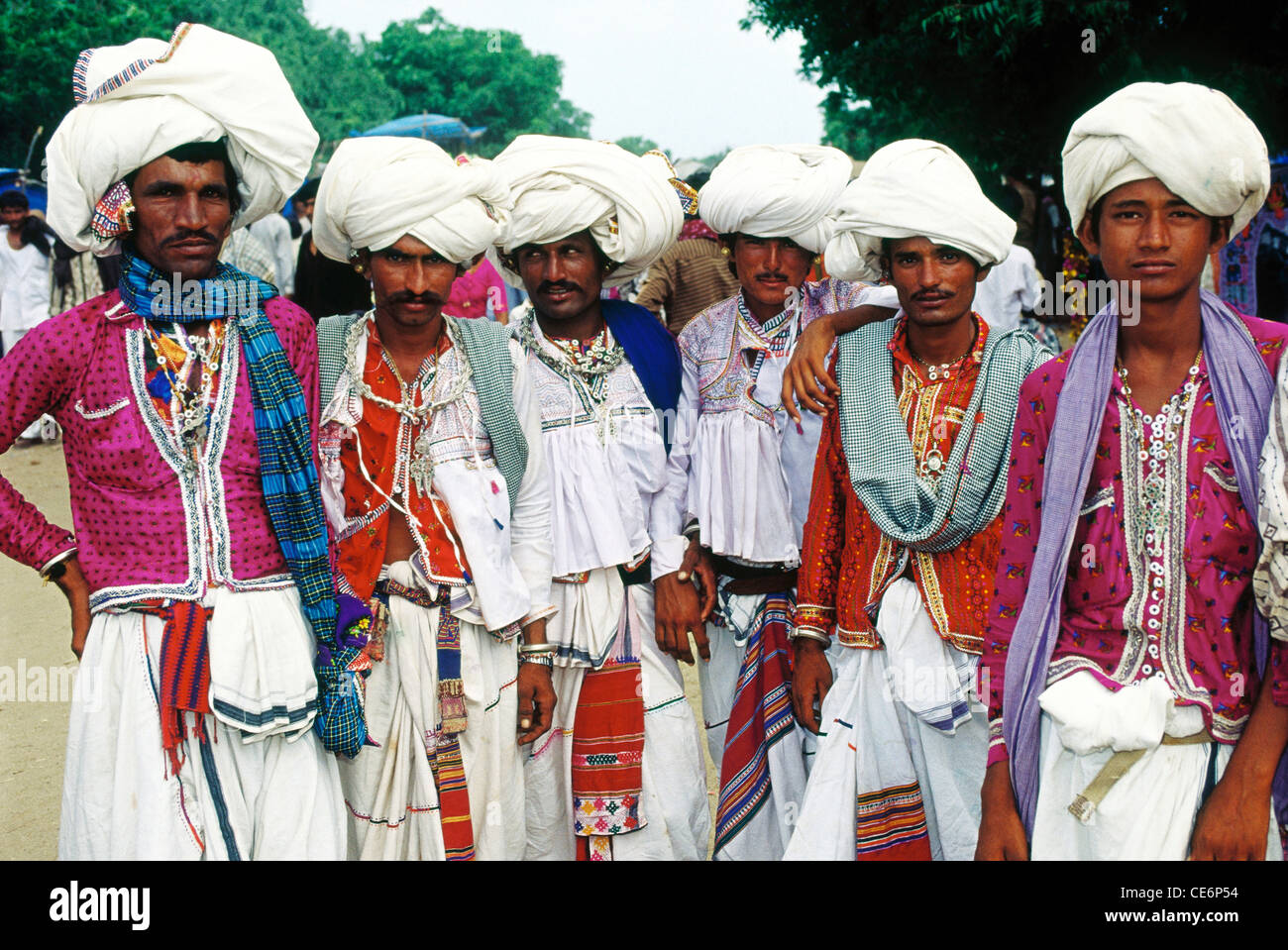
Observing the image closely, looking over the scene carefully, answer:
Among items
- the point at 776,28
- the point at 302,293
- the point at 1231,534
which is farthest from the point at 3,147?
the point at 1231,534

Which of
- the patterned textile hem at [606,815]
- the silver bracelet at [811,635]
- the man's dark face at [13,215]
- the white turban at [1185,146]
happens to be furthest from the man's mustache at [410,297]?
the man's dark face at [13,215]

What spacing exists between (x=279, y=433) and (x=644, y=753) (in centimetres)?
171

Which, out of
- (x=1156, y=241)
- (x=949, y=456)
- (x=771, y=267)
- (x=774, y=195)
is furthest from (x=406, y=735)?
(x=1156, y=241)

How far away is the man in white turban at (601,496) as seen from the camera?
3.91 metres

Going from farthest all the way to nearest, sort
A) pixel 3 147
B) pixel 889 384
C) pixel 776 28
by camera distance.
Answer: pixel 3 147
pixel 776 28
pixel 889 384

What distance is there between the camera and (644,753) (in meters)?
4.09

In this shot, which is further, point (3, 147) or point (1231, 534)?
point (3, 147)

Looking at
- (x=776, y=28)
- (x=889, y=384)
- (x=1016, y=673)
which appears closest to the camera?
(x=1016, y=673)

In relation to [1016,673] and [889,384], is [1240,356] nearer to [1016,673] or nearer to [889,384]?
[1016,673]

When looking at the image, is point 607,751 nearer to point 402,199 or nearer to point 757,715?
point 757,715

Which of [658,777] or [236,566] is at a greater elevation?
[236,566]

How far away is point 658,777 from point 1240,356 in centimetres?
229

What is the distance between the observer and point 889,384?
344 cm

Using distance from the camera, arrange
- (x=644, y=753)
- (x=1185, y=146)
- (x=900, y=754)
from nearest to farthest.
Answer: (x=1185, y=146) < (x=900, y=754) < (x=644, y=753)
